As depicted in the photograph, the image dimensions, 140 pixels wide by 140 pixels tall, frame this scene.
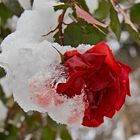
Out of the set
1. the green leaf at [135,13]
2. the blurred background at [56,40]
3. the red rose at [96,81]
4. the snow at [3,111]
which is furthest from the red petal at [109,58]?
the snow at [3,111]

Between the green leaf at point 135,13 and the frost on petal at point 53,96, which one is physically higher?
the frost on petal at point 53,96

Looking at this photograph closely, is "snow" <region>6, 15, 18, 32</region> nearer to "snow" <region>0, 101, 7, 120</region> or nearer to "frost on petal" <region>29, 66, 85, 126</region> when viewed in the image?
"snow" <region>0, 101, 7, 120</region>

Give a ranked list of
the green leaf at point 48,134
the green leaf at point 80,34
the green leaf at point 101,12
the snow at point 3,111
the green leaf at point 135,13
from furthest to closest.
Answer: the snow at point 3,111
the green leaf at point 48,134
the green leaf at point 135,13
the green leaf at point 101,12
the green leaf at point 80,34

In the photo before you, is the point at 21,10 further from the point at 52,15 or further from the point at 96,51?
the point at 96,51

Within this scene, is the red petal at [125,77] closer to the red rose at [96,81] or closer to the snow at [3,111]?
the red rose at [96,81]

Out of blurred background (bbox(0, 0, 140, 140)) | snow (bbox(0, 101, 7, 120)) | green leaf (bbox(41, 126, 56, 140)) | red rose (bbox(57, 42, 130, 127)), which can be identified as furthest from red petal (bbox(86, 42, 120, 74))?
snow (bbox(0, 101, 7, 120))

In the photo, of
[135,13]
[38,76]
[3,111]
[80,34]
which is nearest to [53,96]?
[38,76]

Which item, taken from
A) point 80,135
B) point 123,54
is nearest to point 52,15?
point 123,54
